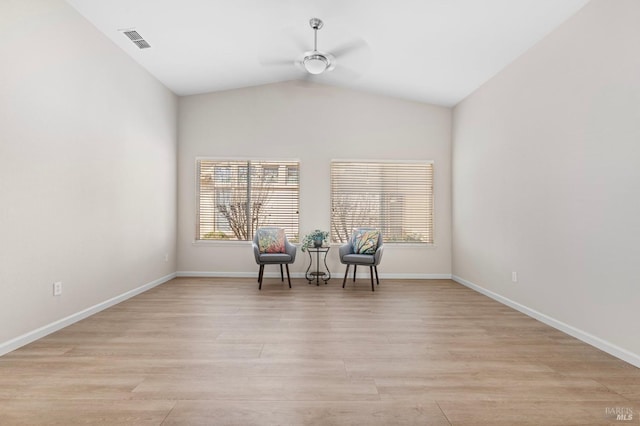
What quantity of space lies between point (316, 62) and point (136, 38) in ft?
6.98

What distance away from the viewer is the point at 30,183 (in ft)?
8.60

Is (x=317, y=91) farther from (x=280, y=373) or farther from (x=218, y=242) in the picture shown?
(x=280, y=373)

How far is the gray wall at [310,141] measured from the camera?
5.50m

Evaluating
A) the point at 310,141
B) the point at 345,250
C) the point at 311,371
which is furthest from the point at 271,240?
the point at 311,371

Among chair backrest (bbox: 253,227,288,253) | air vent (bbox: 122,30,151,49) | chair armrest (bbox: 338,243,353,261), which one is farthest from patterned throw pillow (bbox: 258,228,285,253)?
air vent (bbox: 122,30,151,49)

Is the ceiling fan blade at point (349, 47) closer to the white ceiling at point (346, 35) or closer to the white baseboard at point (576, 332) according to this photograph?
the white ceiling at point (346, 35)

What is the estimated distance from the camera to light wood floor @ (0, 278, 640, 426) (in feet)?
5.46

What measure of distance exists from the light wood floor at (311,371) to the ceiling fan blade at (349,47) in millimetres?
3208

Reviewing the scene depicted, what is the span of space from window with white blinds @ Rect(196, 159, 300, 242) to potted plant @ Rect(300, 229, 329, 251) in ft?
1.50

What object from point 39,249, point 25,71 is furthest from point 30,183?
point 25,71

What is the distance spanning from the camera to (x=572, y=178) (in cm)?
292

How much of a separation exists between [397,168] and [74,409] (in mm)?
5046

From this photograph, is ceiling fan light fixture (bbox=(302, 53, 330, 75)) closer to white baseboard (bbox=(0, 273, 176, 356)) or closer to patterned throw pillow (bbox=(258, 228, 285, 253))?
patterned throw pillow (bbox=(258, 228, 285, 253))

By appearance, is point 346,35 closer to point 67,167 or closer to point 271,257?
point 271,257
